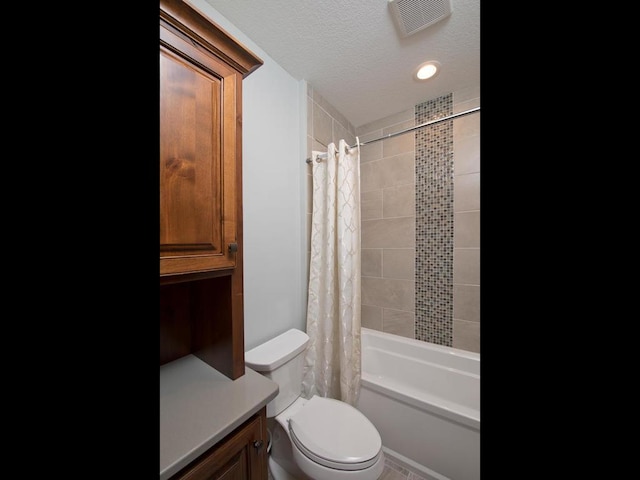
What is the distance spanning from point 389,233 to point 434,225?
1.04 feet

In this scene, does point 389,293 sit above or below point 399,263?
below

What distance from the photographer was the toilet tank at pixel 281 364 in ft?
3.56

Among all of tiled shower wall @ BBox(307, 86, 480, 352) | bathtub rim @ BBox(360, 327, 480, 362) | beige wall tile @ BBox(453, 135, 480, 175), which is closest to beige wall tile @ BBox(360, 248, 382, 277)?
tiled shower wall @ BBox(307, 86, 480, 352)

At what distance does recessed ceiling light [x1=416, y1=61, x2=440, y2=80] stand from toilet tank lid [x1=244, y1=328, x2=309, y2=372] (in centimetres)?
162

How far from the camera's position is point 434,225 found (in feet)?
5.77

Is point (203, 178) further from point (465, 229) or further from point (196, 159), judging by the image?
point (465, 229)

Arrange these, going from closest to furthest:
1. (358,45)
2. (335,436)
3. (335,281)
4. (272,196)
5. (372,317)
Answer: (335,436) → (358,45) → (272,196) → (335,281) → (372,317)

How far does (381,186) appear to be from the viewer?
1981 millimetres

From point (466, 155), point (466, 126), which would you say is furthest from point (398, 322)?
point (466, 126)

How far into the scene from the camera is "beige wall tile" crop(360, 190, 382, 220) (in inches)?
78.4

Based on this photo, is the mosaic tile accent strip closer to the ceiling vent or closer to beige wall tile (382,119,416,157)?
beige wall tile (382,119,416,157)
